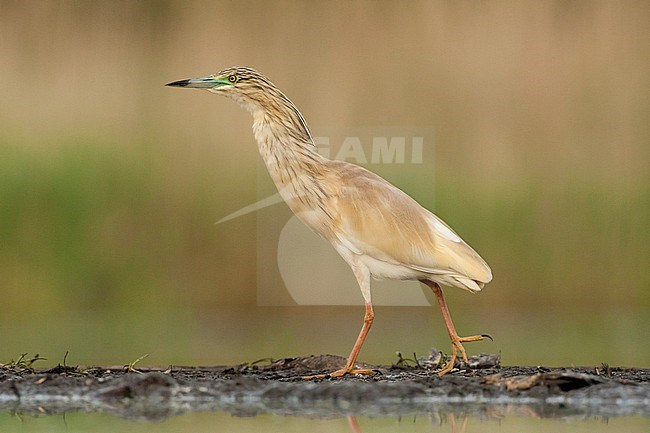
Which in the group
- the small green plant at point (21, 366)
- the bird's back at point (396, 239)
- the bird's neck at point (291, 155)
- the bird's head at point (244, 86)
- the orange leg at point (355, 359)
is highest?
the bird's head at point (244, 86)

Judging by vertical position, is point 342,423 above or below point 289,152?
below

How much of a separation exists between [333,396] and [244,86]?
4.95ft

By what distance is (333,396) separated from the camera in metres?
3.84

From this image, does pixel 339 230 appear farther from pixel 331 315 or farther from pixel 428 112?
pixel 428 112

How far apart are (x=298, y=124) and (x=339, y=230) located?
498 mm

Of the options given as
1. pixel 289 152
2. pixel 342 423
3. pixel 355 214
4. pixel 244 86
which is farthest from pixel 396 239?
pixel 342 423

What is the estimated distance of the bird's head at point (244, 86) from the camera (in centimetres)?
491

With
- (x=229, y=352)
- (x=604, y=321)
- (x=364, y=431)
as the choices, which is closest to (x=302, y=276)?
(x=229, y=352)

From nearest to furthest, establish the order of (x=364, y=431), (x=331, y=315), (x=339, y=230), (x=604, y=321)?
1. (x=364, y=431)
2. (x=339, y=230)
3. (x=604, y=321)
4. (x=331, y=315)

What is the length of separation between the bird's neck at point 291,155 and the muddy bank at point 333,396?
31.4 inches

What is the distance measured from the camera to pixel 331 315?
7910 mm

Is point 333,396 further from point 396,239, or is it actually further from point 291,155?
point 291,155

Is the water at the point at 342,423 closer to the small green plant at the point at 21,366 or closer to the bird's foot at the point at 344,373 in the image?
the bird's foot at the point at 344,373

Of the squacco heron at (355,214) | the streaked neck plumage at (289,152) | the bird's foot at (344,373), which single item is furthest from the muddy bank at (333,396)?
the streaked neck plumage at (289,152)
